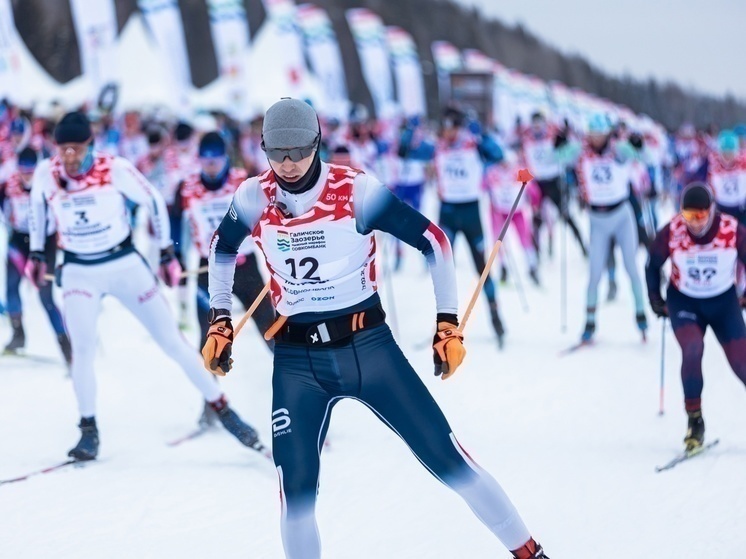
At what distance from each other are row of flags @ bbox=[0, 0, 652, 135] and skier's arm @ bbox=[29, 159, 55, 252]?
11093mm

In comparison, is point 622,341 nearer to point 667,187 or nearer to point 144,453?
point 144,453

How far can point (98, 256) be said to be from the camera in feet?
19.1

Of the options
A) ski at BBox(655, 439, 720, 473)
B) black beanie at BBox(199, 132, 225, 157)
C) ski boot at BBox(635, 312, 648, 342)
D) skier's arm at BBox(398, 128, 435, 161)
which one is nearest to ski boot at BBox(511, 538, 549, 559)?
ski at BBox(655, 439, 720, 473)

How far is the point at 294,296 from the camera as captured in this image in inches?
146

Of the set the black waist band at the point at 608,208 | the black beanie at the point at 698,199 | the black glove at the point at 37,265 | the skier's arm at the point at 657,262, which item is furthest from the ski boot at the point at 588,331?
the black glove at the point at 37,265

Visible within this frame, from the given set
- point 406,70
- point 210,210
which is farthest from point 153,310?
point 406,70

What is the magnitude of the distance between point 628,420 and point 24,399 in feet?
15.6

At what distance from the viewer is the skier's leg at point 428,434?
3562mm

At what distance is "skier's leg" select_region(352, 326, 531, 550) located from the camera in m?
3.56

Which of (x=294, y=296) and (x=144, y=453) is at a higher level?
(x=294, y=296)

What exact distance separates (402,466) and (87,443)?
2035 mm

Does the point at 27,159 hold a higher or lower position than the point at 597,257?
higher

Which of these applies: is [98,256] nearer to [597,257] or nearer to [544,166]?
[597,257]

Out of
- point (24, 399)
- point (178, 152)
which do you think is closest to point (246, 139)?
point (178, 152)
